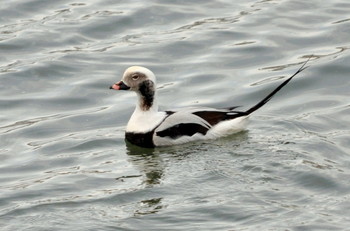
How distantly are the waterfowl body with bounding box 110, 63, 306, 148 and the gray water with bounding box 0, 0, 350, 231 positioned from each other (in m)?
0.14

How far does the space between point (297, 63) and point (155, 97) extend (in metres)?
3.51

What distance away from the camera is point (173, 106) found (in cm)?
1439

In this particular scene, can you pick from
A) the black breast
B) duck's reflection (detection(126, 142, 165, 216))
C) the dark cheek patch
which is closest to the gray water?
duck's reflection (detection(126, 142, 165, 216))

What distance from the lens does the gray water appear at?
33.9 ft

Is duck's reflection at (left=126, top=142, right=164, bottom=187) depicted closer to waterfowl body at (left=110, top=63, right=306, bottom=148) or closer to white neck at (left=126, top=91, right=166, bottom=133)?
waterfowl body at (left=110, top=63, right=306, bottom=148)

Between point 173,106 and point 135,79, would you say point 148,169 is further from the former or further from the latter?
point 173,106

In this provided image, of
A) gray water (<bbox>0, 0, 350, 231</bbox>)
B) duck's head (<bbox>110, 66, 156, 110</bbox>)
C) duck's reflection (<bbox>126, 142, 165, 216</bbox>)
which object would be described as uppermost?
duck's head (<bbox>110, 66, 156, 110</bbox>)

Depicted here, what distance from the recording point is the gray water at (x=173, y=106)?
407 inches

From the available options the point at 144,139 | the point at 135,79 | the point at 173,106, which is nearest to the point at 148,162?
the point at 144,139

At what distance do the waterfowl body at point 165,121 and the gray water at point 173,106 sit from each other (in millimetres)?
140

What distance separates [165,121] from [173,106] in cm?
160

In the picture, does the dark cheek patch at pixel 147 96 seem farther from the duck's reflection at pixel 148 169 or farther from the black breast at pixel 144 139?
the duck's reflection at pixel 148 169

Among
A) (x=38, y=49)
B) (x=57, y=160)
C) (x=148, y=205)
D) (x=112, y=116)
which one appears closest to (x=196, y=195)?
(x=148, y=205)

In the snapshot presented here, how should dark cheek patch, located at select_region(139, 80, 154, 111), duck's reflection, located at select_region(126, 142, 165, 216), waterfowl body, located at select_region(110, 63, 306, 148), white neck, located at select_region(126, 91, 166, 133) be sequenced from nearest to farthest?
1. duck's reflection, located at select_region(126, 142, 165, 216)
2. waterfowl body, located at select_region(110, 63, 306, 148)
3. white neck, located at select_region(126, 91, 166, 133)
4. dark cheek patch, located at select_region(139, 80, 154, 111)
